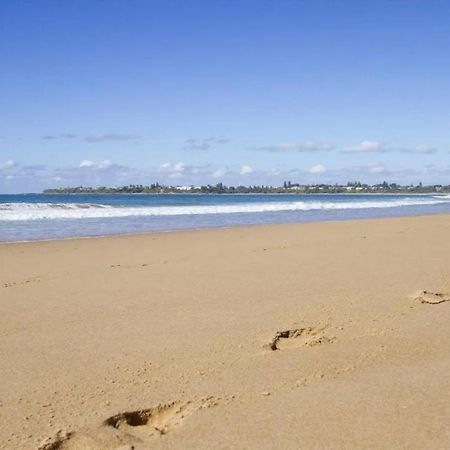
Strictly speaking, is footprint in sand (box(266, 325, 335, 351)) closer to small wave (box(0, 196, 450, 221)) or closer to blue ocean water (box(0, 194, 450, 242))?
blue ocean water (box(0, 194, 450, 242))

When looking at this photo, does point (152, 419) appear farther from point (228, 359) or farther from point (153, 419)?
point (228, 359)

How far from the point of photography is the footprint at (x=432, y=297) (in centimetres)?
583

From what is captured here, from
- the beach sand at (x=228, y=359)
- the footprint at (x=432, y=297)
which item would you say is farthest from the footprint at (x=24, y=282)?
the footprint at (x=432, y=297)

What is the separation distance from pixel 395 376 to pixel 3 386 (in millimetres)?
2600

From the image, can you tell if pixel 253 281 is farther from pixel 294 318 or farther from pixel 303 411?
pixel 303 411

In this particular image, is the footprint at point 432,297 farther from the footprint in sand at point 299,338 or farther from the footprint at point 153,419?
the footprint at point 153,419

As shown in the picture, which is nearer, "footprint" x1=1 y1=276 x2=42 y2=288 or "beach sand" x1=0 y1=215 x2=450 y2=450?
"beach sand" x1=0 y1=215 x2=450 y2=450

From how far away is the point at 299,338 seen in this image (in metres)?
4.61

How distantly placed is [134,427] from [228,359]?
1.12 meters

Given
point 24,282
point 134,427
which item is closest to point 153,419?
point 134,427

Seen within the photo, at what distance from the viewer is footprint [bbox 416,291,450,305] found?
5.83m

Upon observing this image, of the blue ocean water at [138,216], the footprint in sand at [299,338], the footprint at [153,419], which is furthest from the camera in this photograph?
the blue ocean water at [138,216]

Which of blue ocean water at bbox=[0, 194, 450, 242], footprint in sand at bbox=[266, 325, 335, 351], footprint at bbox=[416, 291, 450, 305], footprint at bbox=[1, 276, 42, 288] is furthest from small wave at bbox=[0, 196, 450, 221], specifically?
footprint in sand at bbox=[266, 325, 335, 351]

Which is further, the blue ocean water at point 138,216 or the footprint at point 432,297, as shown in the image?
the blue ocean water at point 138,216
